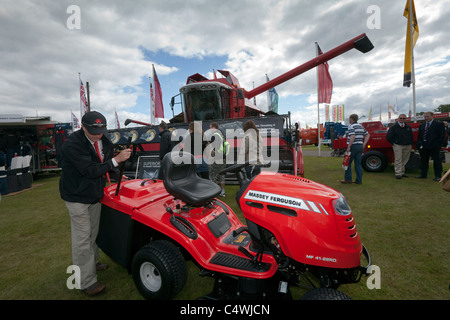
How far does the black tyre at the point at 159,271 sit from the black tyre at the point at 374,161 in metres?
7.33

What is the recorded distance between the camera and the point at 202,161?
4.83 metres

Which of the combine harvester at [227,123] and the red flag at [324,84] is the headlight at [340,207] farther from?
the red flag at [324,84]

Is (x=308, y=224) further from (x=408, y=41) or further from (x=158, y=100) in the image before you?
(x=158, y=100)

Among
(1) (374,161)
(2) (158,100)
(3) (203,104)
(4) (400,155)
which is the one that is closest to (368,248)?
(4) (400,155)

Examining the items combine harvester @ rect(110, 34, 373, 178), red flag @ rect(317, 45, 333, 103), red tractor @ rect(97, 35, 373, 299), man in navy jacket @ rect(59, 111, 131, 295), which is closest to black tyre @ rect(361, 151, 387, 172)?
combine harvester @ rect(110, 34, 373, 178)

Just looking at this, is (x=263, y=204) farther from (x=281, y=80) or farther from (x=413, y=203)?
(x=281, y=80)

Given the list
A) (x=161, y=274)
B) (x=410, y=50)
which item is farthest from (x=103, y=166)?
(x=410, y=50)

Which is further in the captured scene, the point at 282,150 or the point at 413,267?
the point at 282,150

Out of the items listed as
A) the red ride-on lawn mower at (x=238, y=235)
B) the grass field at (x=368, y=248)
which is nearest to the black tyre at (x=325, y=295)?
the red ride-on lawn mower at (x=238, y=235)

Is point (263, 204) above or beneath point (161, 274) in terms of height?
above

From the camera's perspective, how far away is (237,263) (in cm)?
165

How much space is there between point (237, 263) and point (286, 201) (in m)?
0.62

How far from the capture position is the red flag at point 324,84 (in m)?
10.9

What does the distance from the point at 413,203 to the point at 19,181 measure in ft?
33.9
